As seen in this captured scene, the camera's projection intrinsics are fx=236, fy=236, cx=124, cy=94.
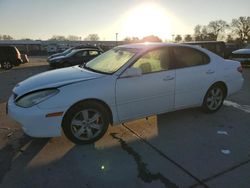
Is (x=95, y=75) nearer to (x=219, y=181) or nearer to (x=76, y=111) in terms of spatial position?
(x=76, y=111)

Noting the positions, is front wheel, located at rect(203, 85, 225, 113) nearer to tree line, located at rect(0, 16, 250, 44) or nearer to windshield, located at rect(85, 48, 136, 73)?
windshield, located at rect(85, 48, 136, 73)

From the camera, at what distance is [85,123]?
373 cm

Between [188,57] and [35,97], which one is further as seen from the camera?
[188,57]

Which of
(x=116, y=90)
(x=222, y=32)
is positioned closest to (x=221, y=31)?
(x=222, y=32)

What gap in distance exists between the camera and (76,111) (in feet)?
11.8

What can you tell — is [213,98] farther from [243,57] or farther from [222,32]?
[222,32]

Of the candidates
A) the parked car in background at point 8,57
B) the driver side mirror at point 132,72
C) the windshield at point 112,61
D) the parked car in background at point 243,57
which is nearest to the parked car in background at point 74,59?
the parked car in background at point 8,57

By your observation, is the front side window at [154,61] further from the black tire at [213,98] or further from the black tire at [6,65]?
the black tire at [6,65]

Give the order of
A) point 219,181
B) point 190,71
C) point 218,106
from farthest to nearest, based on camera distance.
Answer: point 218,106 < point 190,71 < point 219,181

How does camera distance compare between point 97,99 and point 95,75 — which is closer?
point 97,99

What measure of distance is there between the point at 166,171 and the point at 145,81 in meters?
1.57

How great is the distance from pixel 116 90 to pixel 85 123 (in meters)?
0.72

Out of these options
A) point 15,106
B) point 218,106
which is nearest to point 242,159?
point 218,106

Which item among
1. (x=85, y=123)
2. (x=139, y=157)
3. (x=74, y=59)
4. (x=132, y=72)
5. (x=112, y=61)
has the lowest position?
(x=139, y=157)
